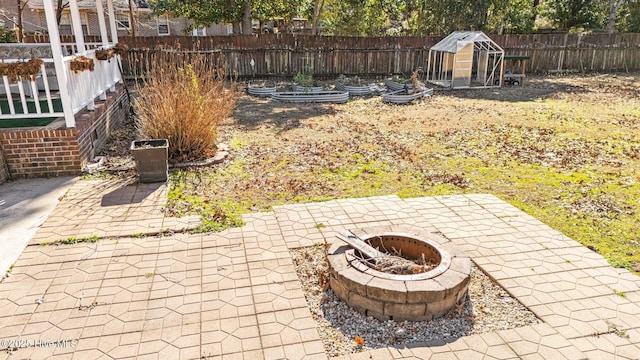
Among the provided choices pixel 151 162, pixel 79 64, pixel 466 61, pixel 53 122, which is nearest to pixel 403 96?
pixel 466 61

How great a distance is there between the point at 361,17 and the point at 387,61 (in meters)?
3.84

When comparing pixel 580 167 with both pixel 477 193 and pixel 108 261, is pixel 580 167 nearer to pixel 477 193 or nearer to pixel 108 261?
pixel 477 193

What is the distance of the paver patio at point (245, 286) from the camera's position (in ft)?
10.4

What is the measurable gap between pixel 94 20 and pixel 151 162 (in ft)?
70.8

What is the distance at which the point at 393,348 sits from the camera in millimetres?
3164

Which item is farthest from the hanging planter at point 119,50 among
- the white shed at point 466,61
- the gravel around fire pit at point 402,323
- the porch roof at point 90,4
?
the porch roof at point 90,4

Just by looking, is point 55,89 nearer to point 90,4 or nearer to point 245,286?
point 245,286

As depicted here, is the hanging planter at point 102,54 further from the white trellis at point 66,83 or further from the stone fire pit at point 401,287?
the stone fire pit at point 401,287

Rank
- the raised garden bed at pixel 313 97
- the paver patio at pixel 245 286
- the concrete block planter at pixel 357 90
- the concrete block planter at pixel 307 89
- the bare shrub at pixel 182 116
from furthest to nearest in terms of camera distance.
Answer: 1. the concrete block planter at pixel 357 90
2. the concrete block planter at pixel 307 89
3. the raised garden bed at pixel 313 97
4. the bare shrub at pixel 182 116
5. the paver patio at pixel 245 286

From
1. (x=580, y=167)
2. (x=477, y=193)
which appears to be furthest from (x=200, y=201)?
(x=580, y=167)

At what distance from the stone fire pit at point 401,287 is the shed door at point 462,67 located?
11851mm

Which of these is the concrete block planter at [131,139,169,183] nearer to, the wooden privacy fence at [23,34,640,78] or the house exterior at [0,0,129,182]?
the house exterior at [0,0,129,182]

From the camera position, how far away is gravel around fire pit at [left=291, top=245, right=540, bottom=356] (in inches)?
128

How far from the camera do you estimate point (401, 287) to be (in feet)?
11.0
